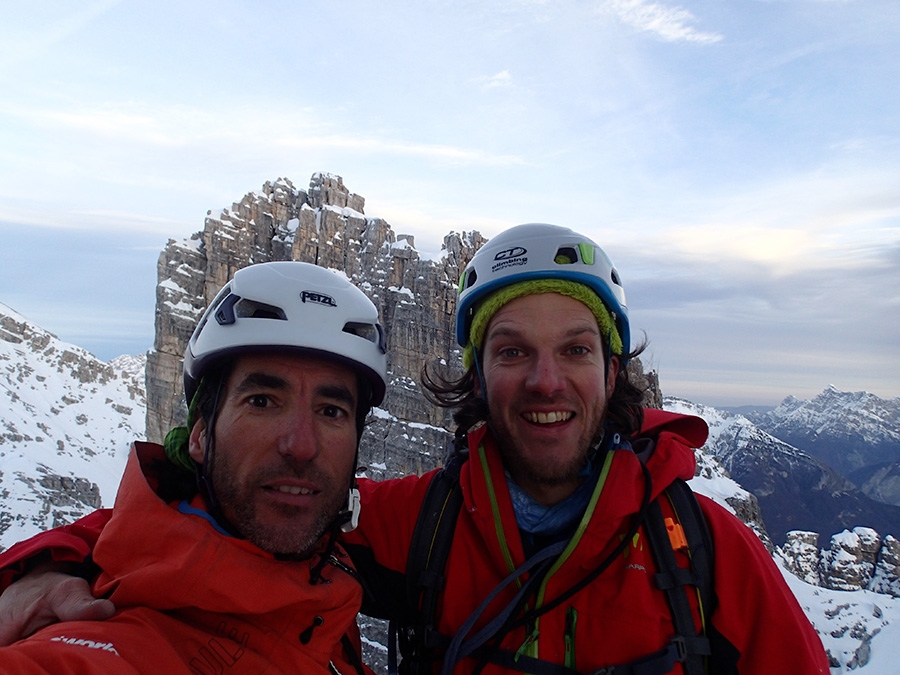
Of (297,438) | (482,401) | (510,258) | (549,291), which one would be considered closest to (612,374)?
(549,291)

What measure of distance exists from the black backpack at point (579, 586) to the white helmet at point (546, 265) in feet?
5.22

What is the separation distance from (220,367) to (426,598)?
232 cm

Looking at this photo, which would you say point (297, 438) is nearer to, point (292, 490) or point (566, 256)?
point (292, 490)

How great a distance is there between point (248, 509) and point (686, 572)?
2.78m

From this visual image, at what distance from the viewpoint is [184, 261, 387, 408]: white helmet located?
360 centimetres

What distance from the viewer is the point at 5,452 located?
161500 millimetres

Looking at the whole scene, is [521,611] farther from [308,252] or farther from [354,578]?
[308,252]

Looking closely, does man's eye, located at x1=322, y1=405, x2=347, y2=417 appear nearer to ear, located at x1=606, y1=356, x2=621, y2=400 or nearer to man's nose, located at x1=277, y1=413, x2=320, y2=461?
man's nose, located at x1=277, y1=413, x2=320, y2=461

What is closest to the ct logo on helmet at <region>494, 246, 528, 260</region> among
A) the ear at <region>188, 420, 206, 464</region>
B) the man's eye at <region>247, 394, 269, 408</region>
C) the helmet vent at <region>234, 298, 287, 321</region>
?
the helmet vent at <region>234, 298, 287, 321</region>

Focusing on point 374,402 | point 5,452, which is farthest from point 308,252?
point 5,452

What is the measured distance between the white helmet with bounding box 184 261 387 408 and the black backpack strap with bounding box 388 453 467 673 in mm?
1071

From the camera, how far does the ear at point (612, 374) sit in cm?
449

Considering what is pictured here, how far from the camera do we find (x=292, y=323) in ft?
11.9

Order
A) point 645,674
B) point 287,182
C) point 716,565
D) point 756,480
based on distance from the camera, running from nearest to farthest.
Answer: point 645,674, point 716,565, point 287,182, point 756,480
